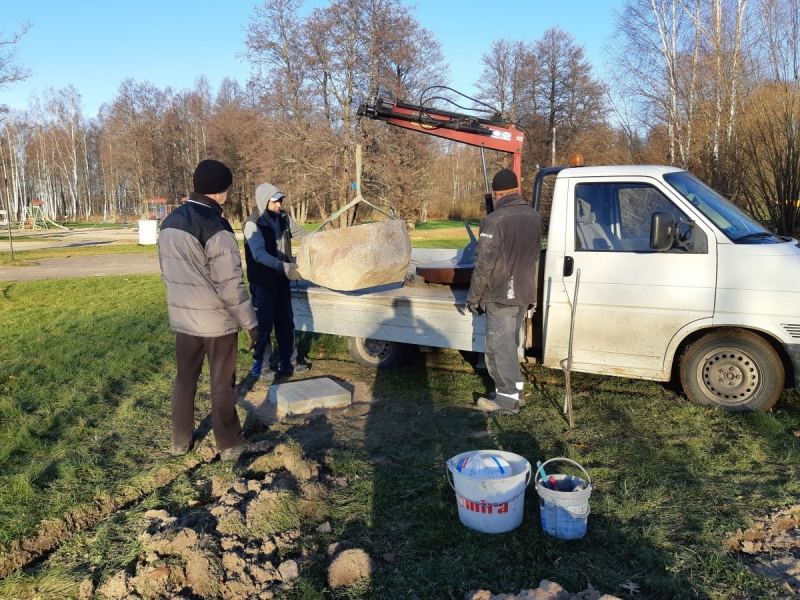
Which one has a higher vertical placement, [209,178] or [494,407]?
[209,178]

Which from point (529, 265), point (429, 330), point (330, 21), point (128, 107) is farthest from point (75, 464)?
point (128, 107)

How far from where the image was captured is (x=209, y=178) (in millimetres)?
4219

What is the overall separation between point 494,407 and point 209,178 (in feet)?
9.74

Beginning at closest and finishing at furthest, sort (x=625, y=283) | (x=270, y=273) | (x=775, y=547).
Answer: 1. (x=775, y=547)
2. (x=625, y=283)
3. (x=270, y=273)

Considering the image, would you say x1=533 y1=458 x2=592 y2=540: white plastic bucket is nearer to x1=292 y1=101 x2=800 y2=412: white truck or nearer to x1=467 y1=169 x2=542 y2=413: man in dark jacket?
x1=467 y1=169 x2=542 y2=413: man in dark jacket

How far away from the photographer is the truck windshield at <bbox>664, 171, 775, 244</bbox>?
492 centimetres

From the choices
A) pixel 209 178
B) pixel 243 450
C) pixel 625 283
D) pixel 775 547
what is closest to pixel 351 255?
pixel 209 178

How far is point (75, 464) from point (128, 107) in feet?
181

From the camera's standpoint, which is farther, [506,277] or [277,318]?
[277,318]

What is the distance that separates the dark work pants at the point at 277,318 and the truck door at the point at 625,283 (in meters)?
2.80

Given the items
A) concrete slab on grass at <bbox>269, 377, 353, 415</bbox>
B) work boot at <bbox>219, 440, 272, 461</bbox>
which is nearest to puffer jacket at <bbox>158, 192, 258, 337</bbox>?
work boot at <bbox>219, 440, 272, 461</bbox>

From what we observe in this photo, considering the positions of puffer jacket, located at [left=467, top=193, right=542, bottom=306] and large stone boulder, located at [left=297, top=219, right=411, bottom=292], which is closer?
puffer jacket, located at [left=467, top=193, right=542, bottom=306]

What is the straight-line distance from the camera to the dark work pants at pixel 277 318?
6.38 meters

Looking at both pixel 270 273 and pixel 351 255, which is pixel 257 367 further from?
pixel 351 255
